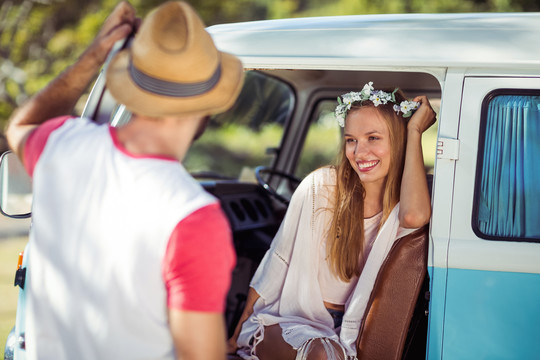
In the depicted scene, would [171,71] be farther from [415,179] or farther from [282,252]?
[282,252]

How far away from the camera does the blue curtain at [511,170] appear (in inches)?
99.3

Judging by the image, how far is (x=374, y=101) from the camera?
302 cm

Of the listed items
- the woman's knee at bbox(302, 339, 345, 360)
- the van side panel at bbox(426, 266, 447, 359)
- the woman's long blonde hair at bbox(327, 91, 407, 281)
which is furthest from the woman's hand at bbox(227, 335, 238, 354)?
the van side panel at bbox(426, 266, 447, 359)

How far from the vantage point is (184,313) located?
1.53 m

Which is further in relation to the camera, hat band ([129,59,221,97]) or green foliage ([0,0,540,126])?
green foliage ([0,0,540,126])

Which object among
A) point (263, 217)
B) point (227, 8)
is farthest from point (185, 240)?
point (227, 8)

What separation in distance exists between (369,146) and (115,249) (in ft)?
5.54

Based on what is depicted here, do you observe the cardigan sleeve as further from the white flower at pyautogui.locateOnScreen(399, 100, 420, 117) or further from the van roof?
the van roof

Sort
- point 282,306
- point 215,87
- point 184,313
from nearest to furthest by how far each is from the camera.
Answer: point 184,313 → point 215,87 → point 282,306

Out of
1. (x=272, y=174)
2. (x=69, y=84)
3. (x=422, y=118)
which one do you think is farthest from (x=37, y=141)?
(x=272, y=174)

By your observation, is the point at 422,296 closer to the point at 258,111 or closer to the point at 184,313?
the point at 184,313

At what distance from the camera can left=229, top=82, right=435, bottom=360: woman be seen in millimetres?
2865

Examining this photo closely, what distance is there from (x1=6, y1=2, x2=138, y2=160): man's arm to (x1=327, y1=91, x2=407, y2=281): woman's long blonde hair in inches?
56.3

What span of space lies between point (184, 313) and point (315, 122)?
349cm
